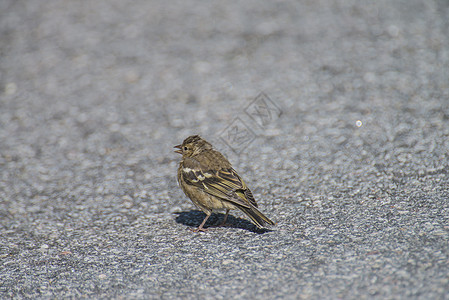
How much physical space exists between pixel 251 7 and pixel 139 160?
7596 millimetres

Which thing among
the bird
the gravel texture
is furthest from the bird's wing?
the gravel texture

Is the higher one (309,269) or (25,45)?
(25,45)

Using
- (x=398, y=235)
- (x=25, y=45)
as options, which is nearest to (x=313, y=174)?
(x=398, y=235)

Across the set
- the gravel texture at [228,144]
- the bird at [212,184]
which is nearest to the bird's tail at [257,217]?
the bird at [212,184]

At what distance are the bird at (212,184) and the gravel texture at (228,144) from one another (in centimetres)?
34

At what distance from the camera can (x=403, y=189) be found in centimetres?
684

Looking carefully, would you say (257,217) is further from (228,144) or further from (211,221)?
(228,144)

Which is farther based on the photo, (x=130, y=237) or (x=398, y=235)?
(x=130, y=237)

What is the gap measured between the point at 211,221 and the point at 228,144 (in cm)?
256

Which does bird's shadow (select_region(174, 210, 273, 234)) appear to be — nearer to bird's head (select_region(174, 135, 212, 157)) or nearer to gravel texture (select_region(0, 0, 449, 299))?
gravel texture (select_region(0, 0, 449, 299))

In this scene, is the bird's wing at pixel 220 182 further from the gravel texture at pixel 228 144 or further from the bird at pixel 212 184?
the gravel texture at pixel 228 144

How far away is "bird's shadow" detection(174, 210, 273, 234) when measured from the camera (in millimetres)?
6489

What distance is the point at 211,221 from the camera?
6902 millimetres

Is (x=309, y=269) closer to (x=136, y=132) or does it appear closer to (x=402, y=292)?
(x=402, y=292)
